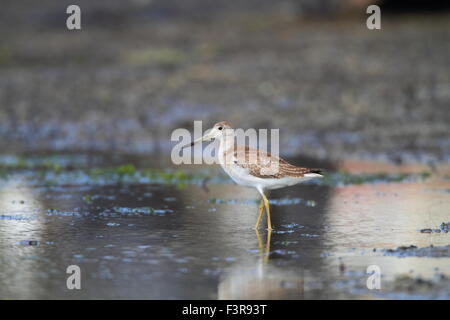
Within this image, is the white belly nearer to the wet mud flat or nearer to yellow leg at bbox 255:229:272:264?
the wet mud flat

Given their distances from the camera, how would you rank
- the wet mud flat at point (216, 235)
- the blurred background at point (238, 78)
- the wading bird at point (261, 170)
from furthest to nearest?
the blurred background at point (238, 78) → the wading bird at point (261, 170) → the wet mud flat at point (216, 235)

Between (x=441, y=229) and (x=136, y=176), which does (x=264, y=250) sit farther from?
(x=136, y=176)

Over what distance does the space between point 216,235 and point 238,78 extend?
38.4 ft

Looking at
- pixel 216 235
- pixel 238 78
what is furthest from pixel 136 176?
pixel 238 78

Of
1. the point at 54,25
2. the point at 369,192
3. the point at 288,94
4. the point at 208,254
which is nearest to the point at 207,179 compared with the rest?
the point at 369,192

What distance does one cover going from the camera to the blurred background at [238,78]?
1684 centimetres

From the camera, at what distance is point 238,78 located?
2058 centimetres

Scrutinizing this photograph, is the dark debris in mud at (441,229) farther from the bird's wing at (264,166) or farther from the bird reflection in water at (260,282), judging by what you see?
the bird reflection in water at (260,282)

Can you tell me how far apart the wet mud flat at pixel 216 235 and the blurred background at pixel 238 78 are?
2.74m

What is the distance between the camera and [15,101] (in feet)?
65.4

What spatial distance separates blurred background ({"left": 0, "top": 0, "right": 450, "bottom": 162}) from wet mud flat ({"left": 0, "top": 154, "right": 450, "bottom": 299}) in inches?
108

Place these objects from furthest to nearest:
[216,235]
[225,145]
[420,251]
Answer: [225,145] < [216,235] < [420,251]

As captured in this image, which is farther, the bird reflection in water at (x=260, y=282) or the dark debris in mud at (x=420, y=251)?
the dark debris in mud at (x=420, y=251)

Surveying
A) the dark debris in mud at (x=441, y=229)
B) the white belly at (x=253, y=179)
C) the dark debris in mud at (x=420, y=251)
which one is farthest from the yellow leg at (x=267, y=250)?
the dark debris in mud at (x=441, y=229)
